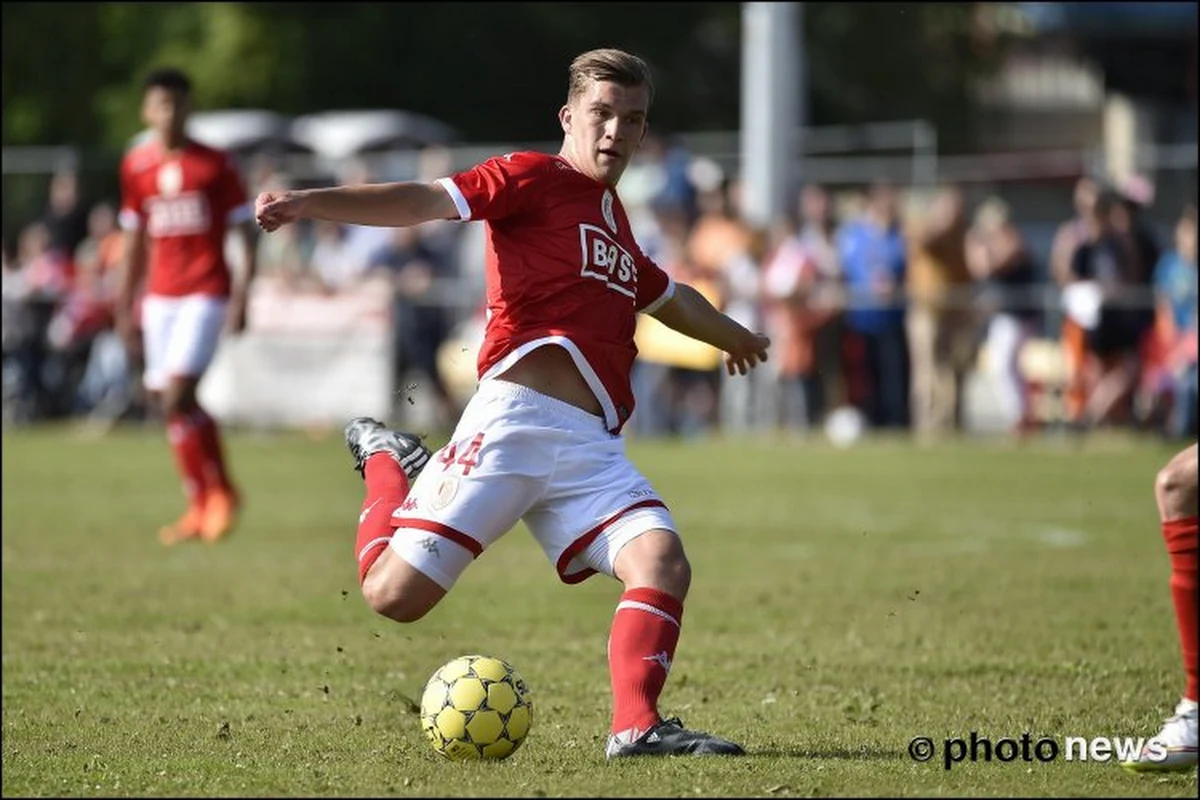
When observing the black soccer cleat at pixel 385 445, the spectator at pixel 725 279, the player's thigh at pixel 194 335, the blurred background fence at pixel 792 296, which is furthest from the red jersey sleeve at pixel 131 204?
the spectator at pixel 725 279

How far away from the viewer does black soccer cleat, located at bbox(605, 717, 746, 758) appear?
619 centimetres

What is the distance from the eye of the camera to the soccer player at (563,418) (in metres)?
6.39

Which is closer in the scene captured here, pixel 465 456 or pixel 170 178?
pixel 465 456

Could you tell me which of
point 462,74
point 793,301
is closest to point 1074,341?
point 793,301

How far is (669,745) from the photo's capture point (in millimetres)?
6191

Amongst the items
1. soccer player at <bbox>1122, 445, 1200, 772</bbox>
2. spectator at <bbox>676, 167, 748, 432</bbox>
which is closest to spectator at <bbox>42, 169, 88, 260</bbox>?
spectator at <bbox>676, 167, 748, 432</bbox>

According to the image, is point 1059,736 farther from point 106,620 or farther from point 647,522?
point 106,620

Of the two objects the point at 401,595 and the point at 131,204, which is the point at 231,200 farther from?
the point at 401,595

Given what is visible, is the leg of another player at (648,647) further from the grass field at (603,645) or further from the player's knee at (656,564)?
the grass field at (603,645)

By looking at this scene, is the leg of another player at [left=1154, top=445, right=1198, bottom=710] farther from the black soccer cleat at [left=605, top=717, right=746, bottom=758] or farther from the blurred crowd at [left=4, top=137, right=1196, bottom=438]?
the blurred crowd at [left=4, top=137, right=1196, bottom=438]

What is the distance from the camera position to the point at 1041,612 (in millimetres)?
10125

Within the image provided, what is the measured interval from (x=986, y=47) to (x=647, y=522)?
3575 cm

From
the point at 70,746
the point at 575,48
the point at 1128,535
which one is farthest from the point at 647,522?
the point at 575,48

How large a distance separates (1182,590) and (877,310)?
626 inches
